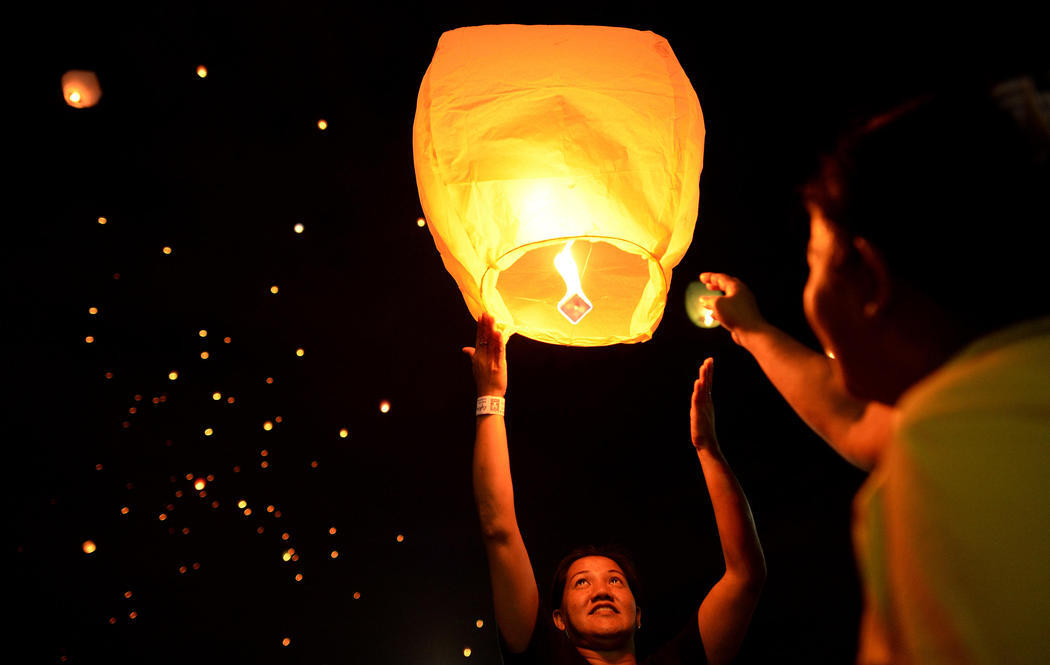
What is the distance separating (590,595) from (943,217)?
1683 millimetres

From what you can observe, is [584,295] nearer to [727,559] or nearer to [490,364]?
[490,364]

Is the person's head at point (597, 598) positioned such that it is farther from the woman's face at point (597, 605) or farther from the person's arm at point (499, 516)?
the person's arm at point (499, 516)

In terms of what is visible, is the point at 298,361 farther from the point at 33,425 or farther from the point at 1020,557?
the point at 1020,557

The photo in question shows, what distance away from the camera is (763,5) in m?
2.71

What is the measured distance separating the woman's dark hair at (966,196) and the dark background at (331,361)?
155 centimetres

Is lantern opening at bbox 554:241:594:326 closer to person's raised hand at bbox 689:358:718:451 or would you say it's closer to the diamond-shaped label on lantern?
the diamond-shaped label on lantern

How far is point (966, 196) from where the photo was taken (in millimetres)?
747

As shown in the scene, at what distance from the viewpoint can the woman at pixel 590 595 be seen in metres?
1.79

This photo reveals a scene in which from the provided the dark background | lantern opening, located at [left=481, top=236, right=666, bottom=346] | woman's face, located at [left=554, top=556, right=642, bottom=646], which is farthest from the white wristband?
the dark background

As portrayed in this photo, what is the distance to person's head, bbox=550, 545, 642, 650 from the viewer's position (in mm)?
2000

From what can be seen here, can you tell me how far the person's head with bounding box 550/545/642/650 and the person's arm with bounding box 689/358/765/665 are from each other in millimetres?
247

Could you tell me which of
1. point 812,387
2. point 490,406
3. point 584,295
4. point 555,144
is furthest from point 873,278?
point 490,406

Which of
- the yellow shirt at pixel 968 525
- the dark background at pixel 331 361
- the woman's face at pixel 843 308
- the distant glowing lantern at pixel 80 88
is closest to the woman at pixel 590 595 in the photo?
the woman's face at pixel 843 308

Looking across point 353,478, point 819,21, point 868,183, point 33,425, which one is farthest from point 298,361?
point 868,183
